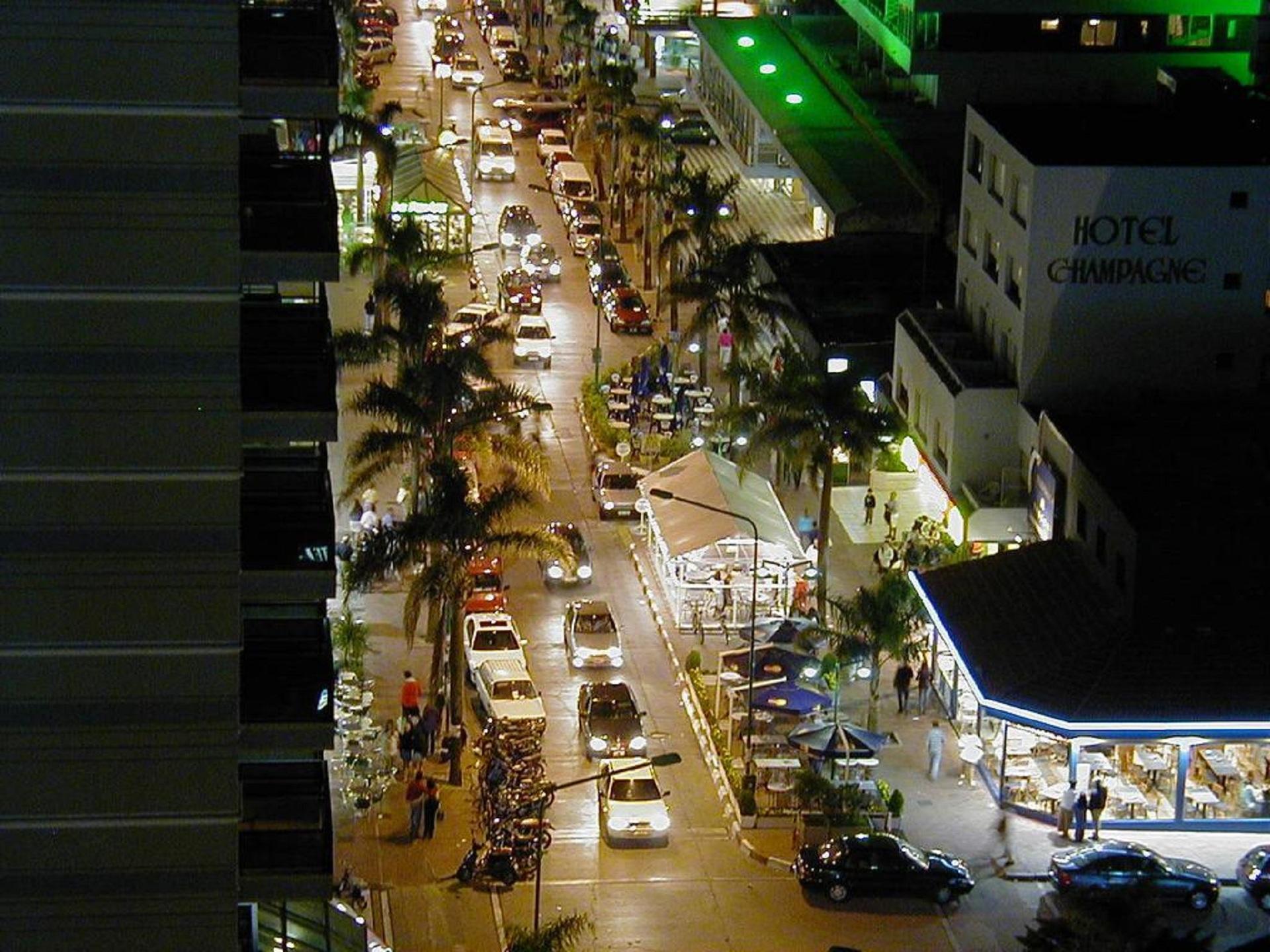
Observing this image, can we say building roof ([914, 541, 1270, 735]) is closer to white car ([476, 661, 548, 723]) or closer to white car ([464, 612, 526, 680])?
white car ([476, 661, 548, 723])

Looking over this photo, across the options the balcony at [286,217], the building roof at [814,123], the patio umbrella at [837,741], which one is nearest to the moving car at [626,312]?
the building roof at [814,123]

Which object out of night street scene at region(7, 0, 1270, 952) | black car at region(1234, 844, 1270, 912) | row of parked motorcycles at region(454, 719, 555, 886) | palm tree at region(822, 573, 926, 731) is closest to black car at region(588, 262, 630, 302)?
night street scene at region(7, 0, 1270, 952)

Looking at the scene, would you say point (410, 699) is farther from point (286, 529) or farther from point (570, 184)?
point (570, 184)

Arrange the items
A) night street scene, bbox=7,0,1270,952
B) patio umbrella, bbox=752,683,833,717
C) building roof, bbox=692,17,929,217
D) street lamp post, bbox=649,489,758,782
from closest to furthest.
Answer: night street scene, bbox=7,0,1270,952 < street lamp post, bbox=649,489,758,782 < patio umbrella, bbox=752,683,833,717 < building roof, bbox=692,17,929,217

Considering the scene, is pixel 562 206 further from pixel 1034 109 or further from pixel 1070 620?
pixel 1070 620

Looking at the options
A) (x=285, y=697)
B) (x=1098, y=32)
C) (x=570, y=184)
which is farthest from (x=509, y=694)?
(x=570, y=184)

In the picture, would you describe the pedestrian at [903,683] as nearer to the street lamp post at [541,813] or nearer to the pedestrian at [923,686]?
the pedestrian at [923,686]
